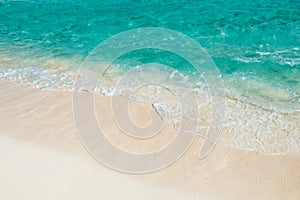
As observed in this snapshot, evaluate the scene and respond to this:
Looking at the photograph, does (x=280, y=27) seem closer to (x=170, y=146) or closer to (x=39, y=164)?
(x=170, y=146)

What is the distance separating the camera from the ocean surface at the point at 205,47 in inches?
284

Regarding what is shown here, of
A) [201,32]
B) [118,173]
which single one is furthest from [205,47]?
[118,173]

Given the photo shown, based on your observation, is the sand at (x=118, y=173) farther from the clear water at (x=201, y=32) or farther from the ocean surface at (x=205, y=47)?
the clear water at (x=201, y=32)

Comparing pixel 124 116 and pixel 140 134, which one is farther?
pixel 124 116

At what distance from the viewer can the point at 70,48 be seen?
11492 mm

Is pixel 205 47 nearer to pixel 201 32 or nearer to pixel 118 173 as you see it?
pixel 201 32

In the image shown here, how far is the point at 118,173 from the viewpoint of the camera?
5.44 meters

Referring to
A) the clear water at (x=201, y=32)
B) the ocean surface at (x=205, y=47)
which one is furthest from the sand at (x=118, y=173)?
the clear water at (x=201, y=32)

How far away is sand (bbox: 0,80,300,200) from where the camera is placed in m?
5.06

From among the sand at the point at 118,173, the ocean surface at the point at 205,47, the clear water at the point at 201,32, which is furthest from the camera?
the clear water at the point at 201,32

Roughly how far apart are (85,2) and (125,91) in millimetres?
10355

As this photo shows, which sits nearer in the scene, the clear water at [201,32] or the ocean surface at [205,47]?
the ocean surface at [205,47]

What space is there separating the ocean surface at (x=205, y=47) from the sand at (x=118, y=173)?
0.70 m

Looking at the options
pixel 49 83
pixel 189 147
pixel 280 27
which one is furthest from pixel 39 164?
pixel 280 27
